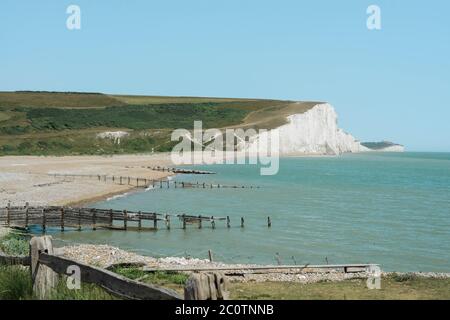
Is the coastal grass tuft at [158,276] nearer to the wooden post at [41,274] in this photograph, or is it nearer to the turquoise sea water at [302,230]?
the wooden post at [41,274]

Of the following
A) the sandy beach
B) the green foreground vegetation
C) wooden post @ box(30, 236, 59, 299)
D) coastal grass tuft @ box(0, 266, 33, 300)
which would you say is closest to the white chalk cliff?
the sandy beach

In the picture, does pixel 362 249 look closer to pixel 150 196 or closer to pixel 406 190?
pixel 150 196

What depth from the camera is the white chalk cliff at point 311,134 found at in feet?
465

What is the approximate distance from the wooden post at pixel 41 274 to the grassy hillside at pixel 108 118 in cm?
9688

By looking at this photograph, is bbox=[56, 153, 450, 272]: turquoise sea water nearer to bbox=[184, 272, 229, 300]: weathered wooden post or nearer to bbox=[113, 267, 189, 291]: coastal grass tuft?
bbox=[113, 267, 189, 291]: coastal grass tuft

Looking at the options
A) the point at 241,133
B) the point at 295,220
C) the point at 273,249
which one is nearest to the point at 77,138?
the point at 241,133

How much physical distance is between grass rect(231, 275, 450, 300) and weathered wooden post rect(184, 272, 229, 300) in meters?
7.83

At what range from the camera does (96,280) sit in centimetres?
688

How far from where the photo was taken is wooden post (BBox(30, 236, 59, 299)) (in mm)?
7625

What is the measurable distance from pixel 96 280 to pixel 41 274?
4.09 ft

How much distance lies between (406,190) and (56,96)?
140 meters

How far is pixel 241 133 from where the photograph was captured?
12694 centimetres

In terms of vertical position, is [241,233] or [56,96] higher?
[56,96]

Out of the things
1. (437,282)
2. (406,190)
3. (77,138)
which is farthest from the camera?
(77,138)
